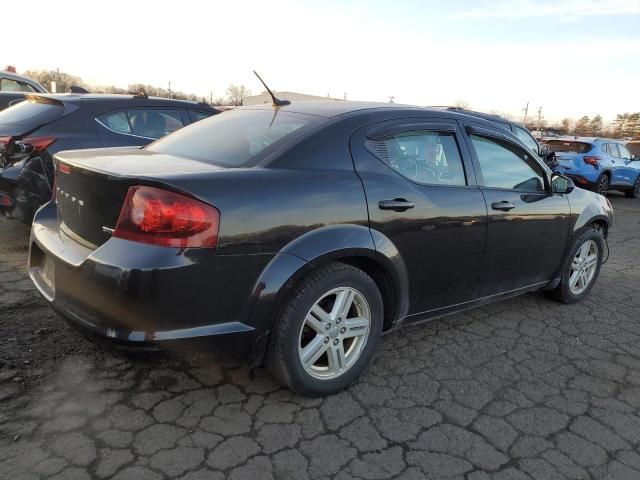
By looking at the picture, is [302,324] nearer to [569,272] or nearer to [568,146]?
[569,272]

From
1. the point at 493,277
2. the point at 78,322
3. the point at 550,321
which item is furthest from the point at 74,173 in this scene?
the point at 550,321

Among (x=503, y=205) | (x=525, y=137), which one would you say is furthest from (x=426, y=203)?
(x=525, y=137)

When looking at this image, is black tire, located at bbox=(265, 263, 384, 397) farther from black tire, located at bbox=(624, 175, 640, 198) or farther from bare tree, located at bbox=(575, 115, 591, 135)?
bare tree, located at bbox=(575, 115, 591, 135)

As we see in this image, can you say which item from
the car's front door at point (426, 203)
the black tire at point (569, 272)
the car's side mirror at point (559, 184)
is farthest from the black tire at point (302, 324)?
the black tire at point (569, 272)

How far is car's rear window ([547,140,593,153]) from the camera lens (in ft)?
42.0

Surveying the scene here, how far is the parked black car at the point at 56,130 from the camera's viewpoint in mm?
4539

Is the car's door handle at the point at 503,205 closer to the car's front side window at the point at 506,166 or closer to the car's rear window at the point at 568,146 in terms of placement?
the car's front side window at the point at 506,166

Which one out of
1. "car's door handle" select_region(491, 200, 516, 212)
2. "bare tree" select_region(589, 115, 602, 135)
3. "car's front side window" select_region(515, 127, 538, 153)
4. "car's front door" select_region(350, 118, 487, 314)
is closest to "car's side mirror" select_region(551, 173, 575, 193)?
"car's door handle" select_region(491, 200, 516, 212)

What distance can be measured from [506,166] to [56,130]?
402 cm

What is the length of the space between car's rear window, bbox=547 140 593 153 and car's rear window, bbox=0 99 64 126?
11.6 meters

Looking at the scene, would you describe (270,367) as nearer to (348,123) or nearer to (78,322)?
A: (78,322)

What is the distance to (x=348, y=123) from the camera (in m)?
2.88

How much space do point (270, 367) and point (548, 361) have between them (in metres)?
1.92

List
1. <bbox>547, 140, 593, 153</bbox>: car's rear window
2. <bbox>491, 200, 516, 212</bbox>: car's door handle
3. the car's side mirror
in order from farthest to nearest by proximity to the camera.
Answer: <bbox>547, 140, 593, 153</bbox>: car's rear window, the car's side mirror, <bbox>491, 200, 516, 212</bbox>: car's door handle
